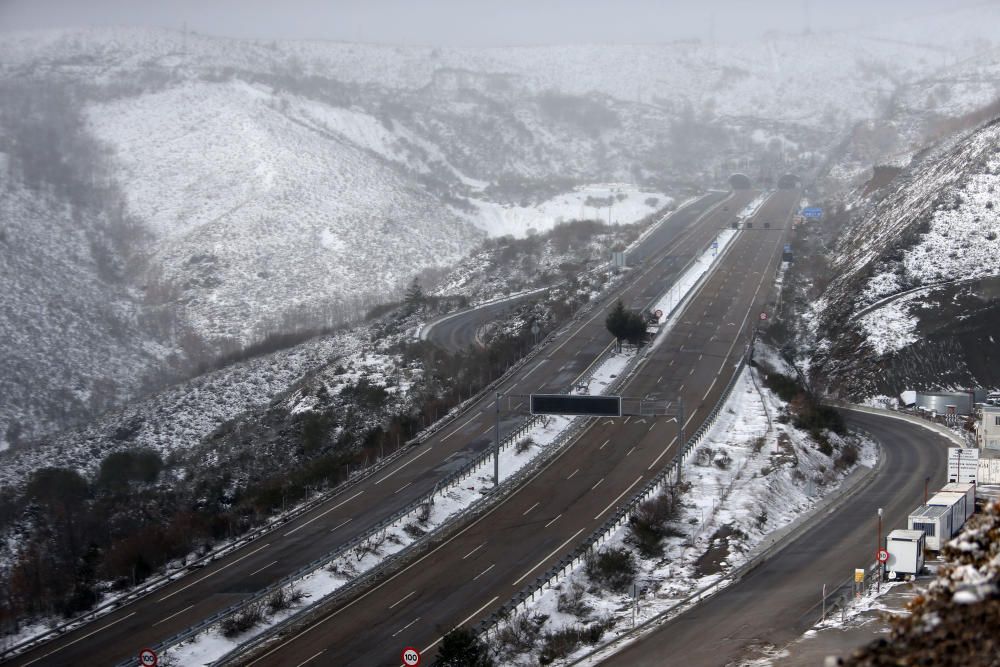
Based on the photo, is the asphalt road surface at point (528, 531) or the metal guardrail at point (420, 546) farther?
the asphalt road surface at point (528, 531)

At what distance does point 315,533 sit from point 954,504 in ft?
91.3

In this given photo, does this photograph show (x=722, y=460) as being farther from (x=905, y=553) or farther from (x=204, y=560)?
(x=204, y=560)

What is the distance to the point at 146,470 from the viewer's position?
66250 mm

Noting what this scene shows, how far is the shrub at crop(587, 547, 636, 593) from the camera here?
4166cm

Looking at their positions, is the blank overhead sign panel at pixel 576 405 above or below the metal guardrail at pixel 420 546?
above

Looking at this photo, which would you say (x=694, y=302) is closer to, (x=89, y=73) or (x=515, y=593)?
(x=515, y=593)

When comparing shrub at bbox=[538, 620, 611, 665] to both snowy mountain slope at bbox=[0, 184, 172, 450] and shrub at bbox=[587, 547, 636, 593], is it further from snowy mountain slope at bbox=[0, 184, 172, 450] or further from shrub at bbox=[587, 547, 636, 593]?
snowy mountain slope at bbox=[0, 184, 172, 450]

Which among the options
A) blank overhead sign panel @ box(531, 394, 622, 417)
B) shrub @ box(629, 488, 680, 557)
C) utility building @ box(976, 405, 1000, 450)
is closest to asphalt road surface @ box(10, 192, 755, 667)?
blank overhead sign panel @ box(531, 394, 622, 417)

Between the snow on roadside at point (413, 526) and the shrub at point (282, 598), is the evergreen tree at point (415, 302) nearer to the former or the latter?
the snow on roadside at point (413, 526)

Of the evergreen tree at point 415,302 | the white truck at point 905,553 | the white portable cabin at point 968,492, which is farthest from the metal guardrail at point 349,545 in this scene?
the evergreen tree at point 415,302

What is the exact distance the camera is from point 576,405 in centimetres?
5238

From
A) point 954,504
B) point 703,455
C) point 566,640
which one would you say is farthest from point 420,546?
point 954,504

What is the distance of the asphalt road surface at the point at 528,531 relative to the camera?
3625 cm

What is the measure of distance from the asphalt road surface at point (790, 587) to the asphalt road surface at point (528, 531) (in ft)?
24.3
